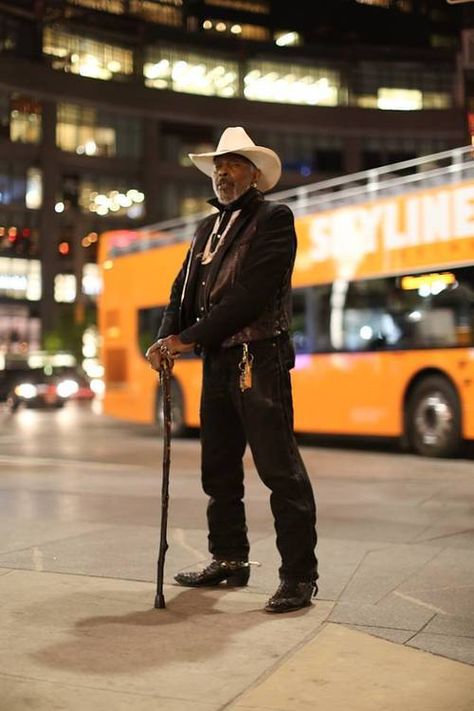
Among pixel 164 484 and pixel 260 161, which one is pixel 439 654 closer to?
pixel 164 484

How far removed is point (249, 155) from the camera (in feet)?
16.3

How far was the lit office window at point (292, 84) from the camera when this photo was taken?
261ft

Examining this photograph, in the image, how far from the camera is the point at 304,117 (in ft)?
253

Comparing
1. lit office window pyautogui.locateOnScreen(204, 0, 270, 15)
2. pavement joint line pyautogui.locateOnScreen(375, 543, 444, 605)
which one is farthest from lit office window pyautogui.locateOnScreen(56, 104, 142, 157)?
pavement joint line pyautogui.locateOnScreen(375, 543, 444, 605)

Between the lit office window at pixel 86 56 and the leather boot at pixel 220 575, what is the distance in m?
68.9

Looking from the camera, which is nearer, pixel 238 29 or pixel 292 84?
pixel 292 84

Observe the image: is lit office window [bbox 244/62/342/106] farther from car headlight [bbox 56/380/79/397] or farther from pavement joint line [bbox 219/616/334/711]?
pavement joint line [bbox 219/616/334/711]

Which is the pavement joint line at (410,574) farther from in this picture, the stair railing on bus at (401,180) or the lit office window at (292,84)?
the lit office window at (292,84)

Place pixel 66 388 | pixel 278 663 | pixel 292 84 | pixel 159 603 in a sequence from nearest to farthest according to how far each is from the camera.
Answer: pixel 278 663, pixel 159 603, pixel 66 388, pixel 292 84

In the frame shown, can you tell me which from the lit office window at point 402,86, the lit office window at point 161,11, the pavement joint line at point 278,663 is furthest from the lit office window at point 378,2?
the pavement joint line at point 278,663

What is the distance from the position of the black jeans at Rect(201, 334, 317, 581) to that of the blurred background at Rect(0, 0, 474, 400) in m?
55.1

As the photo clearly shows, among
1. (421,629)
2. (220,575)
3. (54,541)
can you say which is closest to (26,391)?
(54,541)

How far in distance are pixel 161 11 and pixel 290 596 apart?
80411mm

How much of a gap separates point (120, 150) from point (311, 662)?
72123 mm
